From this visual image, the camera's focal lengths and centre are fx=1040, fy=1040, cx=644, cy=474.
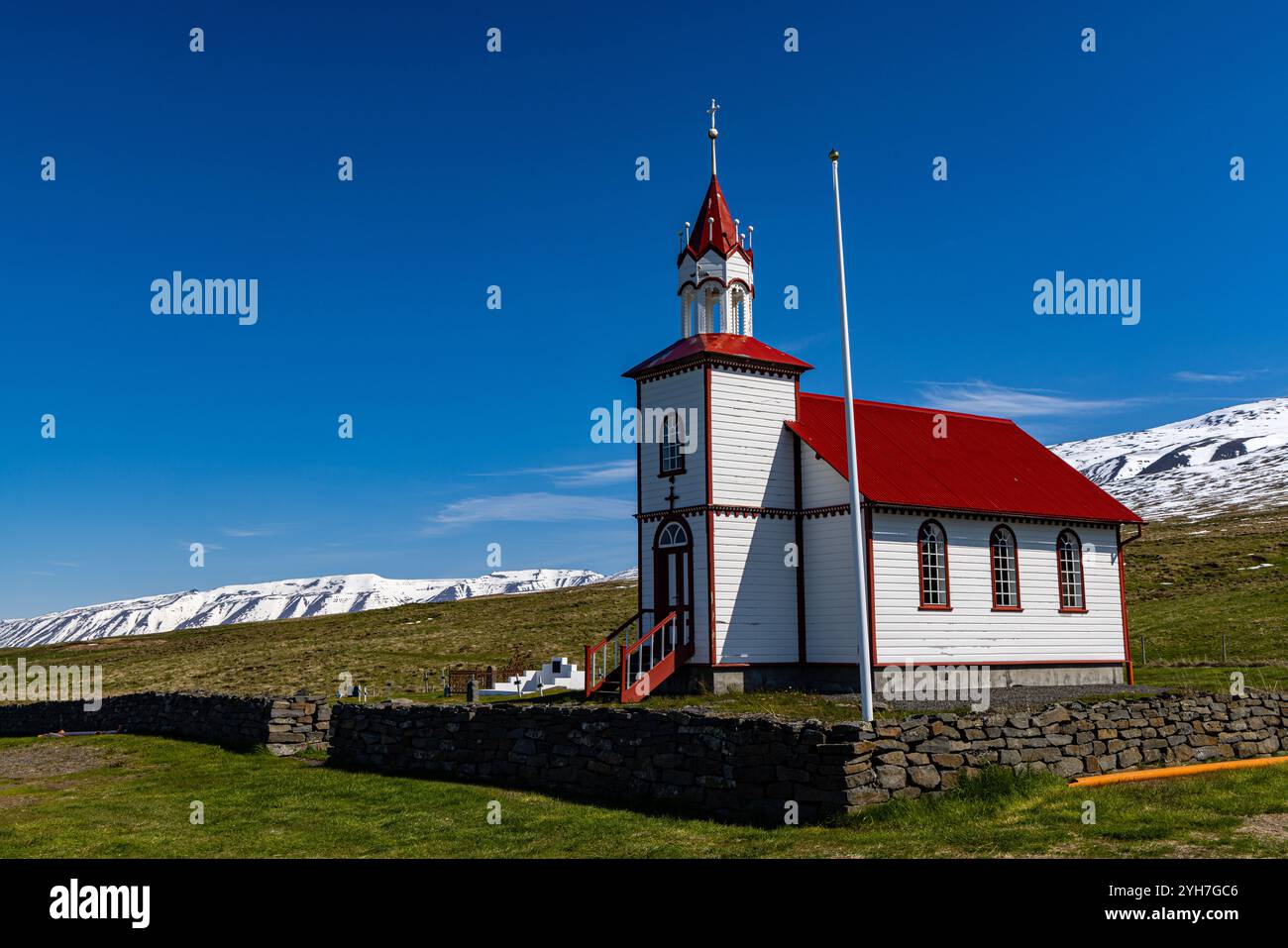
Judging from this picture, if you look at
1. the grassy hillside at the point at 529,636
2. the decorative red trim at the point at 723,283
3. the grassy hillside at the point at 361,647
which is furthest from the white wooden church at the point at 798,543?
the grassy hillside at the point at 361,647

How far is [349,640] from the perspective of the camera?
68.8 meters

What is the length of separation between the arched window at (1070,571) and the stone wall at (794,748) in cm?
1367

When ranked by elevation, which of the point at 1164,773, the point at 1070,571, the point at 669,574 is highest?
the point at 669,574

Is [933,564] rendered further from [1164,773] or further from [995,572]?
[1164,773]

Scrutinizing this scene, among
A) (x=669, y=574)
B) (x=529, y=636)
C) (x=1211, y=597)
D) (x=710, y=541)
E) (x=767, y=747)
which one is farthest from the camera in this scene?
(x=529, y=636)

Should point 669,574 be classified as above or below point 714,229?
below

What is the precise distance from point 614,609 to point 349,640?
58.4 feet

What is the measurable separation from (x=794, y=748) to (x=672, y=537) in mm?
15753

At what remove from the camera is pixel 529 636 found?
2479 inches

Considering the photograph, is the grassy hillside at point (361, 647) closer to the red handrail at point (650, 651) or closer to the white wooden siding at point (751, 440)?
the red handrail at point (650, 651)

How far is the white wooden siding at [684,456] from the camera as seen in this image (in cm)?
2975

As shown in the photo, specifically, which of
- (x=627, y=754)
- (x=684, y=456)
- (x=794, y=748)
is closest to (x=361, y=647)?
(x=684, y=456)
